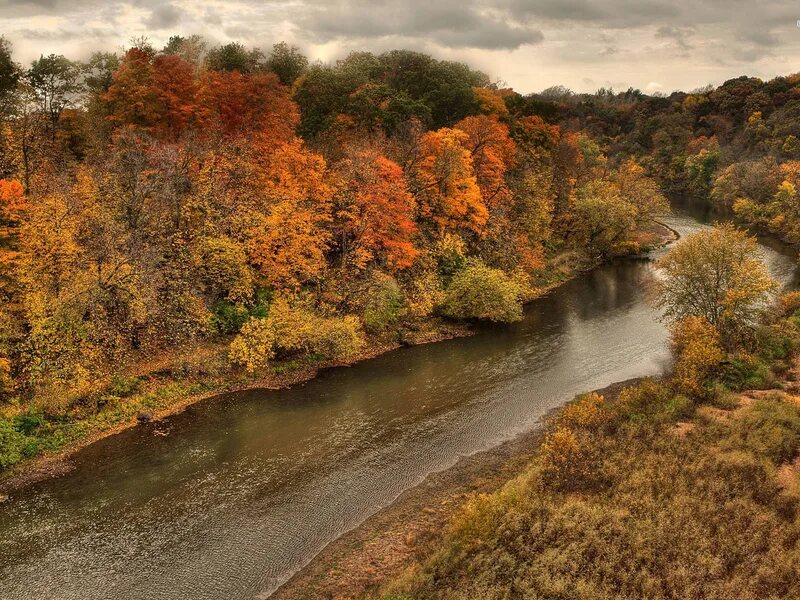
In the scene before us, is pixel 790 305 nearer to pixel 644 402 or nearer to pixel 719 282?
pixel 719 282

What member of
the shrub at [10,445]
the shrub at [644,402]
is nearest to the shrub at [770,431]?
the shrub at [644,402]

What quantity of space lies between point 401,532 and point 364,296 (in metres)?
21.3

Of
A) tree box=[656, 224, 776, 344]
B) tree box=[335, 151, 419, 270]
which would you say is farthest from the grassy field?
tree box=[335, 151, 419, 270]

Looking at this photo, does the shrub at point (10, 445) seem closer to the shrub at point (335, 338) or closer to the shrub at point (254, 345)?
the shrub at point (254, 345)

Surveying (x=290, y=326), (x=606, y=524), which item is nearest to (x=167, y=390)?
(x=290, y=326)

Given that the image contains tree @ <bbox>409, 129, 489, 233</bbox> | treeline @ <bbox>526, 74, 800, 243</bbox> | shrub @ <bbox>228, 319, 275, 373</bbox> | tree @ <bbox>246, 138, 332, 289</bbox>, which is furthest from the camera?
treeline @ <bbox>526, 74, 800, 243</bbox>

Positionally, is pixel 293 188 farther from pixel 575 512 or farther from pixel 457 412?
pixel 575 512

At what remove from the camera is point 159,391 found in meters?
32.2

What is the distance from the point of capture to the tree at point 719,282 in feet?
119

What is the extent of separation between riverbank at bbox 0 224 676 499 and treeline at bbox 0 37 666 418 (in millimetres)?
1019

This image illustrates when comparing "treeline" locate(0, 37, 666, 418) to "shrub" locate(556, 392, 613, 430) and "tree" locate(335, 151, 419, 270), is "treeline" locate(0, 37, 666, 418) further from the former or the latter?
"shrub" locate(556, 392, 613, 430)

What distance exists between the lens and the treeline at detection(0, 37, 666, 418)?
99.8 ft

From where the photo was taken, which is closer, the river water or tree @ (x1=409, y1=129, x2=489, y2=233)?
the river water

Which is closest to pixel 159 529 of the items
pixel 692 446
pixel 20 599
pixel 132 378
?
pixel 20 599
